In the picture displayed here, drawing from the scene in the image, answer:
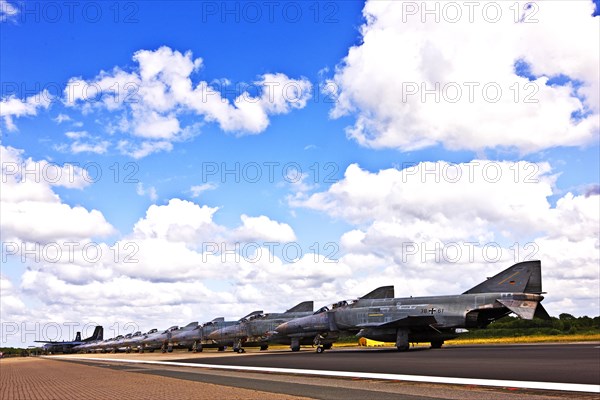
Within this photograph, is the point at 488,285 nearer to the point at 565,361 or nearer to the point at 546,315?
the point at 546,315

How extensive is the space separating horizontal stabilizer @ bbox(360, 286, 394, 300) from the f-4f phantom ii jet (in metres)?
1.39

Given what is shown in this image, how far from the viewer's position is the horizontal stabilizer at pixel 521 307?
35.3 meters

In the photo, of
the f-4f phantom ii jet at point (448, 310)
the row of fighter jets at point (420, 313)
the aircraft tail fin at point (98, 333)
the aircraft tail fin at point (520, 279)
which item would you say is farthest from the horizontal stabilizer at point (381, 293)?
the aircraft tail fin at point (98, 333)

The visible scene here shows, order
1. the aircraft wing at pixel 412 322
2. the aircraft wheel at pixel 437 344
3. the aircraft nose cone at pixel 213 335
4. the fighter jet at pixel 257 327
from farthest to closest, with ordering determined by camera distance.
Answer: the aircraft nose cone at pixel 213 335 → the fighter jet at pixel 257 327 → the aircraft wheel at pixel 437 344 → the aircraft wing at pixel 412 322

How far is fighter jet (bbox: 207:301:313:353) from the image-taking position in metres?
51.6

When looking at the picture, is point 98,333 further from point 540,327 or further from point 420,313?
point 420,313

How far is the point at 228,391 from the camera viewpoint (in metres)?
15.6

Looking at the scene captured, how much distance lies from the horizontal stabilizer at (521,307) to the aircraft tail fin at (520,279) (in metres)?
1.30

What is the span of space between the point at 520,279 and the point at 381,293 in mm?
10452

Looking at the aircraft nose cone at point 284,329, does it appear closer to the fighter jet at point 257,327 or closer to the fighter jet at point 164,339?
the fighter jet at point 257,327

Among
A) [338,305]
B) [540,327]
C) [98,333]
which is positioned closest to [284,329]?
[338,305]

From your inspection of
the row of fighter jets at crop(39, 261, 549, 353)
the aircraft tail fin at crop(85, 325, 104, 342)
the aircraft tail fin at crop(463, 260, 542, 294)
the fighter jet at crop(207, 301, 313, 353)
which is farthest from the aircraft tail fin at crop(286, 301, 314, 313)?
the aircraft tail fin at crop(85, 325, 104, 342)

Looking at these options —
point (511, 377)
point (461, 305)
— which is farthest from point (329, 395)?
point (461, 305)

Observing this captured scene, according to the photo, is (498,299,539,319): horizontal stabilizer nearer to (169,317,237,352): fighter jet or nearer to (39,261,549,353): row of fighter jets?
(39,261,549,353): row of fighter jets
